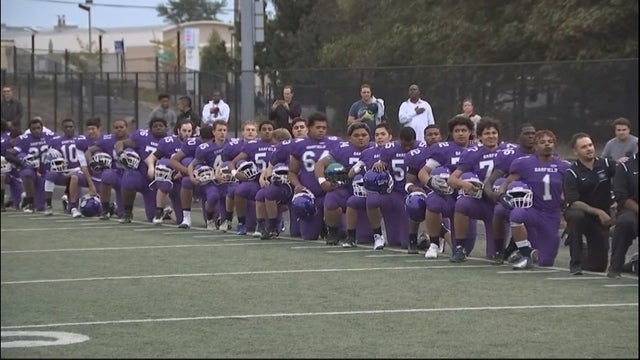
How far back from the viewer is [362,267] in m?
10.7

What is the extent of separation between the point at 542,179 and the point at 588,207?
77 cm

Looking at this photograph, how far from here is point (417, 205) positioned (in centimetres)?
1166

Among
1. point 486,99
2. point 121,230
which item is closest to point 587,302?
point 121,230

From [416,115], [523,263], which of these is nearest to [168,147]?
[416,115]

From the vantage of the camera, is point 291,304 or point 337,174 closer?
point 291,304

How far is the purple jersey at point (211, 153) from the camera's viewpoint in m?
14.3

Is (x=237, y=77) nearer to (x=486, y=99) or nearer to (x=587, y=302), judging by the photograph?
(x=486, y=99)

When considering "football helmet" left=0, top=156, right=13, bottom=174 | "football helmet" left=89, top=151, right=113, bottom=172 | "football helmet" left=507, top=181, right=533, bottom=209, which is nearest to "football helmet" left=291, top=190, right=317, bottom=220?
"football helmet" left=507, top=181, right=533, bottom=209

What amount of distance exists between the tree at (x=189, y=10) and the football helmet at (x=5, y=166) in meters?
6.90

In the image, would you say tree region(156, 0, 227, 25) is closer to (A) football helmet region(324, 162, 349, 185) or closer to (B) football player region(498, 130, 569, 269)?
(A) football helmet region(324, 162, 349, 185)

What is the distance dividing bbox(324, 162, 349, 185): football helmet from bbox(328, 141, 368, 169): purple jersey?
10 cm

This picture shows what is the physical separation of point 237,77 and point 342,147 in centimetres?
1168

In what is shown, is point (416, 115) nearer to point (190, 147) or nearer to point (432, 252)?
point (190, 147)

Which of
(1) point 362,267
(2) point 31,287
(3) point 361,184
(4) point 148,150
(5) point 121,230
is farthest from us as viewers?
(4) point 148,150
